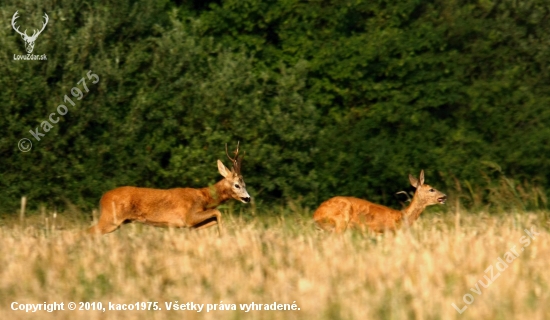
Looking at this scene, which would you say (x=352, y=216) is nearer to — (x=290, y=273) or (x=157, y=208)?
(x=157, y=208)

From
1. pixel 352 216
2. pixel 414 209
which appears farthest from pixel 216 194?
pixel 414 209

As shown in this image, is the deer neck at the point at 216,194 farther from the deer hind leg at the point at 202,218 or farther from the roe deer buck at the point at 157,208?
the deer hind leg at the point at 202,218

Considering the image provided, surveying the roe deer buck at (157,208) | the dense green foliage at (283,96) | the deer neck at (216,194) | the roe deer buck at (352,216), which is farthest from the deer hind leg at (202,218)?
the dense green foliage at (283,96)

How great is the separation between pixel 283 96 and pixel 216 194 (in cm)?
803

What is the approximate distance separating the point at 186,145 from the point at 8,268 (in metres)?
13.2

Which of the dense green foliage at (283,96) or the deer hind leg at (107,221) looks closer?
the deer hind leg at (107,221)

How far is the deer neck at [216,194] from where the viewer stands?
14.4 meters

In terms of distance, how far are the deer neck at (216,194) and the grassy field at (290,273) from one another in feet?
9.86

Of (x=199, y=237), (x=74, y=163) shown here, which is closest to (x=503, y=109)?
(x=74, y=163)

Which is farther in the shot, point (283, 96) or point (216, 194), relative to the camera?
point (283, 96)

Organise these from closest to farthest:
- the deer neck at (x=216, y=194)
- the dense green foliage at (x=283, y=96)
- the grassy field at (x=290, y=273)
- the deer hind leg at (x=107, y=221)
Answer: the grassy field at (x=290, y=273) → the deer hind leg at (x=107, y=221) → the deer neck at (x=216, y=194) → the dense green foliage at (x=283, y=96)

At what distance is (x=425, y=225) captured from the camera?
41.5ft

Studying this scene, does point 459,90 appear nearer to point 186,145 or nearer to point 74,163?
point 186,145

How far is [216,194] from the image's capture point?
14.6 m
